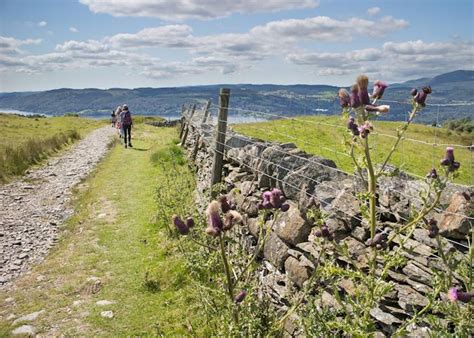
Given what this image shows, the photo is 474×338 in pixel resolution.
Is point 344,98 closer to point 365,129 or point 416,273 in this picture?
→ point 365,129

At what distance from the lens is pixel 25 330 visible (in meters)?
6.57

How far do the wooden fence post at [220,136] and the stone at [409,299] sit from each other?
5075mm

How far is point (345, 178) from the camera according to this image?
569 centimetres

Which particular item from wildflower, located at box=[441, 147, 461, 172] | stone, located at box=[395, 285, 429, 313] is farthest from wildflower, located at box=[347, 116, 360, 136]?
stone, located at box=[395, 285, 429, 313]

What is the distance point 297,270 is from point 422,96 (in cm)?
279

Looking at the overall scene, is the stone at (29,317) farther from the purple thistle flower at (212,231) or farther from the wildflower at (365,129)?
→ the wildflower at (365,129)

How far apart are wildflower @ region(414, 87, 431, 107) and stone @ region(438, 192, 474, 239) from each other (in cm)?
111

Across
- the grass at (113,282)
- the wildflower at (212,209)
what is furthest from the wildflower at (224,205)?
the grass at (113,282)

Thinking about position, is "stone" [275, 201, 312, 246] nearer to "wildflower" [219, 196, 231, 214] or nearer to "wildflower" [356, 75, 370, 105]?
"wildflower" [219, 196, 231, 214]

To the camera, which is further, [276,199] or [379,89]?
[276,199]

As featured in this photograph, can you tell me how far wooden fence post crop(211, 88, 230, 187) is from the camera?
8.49 meters

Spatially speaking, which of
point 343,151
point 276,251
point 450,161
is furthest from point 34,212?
point 450,161

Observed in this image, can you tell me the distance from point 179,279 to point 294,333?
125 inches

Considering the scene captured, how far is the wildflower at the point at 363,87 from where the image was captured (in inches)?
119
